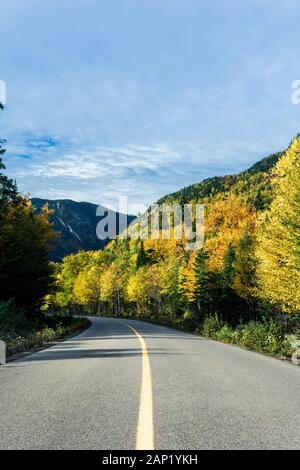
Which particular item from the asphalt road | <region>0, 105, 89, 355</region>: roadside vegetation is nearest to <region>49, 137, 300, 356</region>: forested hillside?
<region>0, 105, 89, 355</region>: roadside vegetation

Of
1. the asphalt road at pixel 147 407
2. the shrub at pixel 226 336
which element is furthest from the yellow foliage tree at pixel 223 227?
the asphalt road at pixel 147 407

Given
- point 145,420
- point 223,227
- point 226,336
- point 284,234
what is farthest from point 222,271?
point 145,420

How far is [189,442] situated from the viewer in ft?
12.5

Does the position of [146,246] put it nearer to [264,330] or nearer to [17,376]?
[264,330]

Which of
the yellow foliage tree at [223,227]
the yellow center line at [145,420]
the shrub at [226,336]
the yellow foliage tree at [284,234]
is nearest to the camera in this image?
the yellow center line at [145,420]

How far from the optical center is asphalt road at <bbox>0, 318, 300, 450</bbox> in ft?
12.9

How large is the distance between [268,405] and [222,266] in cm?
5051

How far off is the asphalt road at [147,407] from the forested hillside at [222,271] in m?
12.3

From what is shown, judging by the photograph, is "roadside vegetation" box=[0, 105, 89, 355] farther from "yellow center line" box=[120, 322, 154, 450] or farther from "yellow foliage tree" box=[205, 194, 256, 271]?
"yellow foliage tree" box=[205, 194, 256, 271]

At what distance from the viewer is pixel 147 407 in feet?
17.3

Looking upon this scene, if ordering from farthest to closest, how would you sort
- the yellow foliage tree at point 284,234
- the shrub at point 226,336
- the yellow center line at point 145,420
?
the shrub at point 226,336 → the yellow foliage tree at point 284,234 → the yellow center line at point 145,420

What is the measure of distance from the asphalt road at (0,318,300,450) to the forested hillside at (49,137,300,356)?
483 inches

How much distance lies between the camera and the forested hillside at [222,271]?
2119cm

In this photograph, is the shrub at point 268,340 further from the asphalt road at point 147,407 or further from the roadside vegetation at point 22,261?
the roadside vegetation at point 22,261
